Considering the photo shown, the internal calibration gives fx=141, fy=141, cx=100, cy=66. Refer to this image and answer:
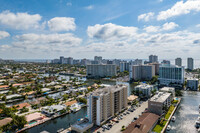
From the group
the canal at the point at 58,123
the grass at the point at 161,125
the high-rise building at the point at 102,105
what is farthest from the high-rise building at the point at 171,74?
the canal at the point at 58,123

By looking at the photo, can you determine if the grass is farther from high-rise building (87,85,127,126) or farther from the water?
high-rise building (87,85,127,126)

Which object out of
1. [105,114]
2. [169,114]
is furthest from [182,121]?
[105,114]

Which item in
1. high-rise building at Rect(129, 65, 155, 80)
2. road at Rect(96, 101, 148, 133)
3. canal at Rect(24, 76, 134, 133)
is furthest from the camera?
high-rise building at Rect(129, 65, 155, 80)

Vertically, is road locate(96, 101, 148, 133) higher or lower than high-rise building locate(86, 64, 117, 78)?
lower

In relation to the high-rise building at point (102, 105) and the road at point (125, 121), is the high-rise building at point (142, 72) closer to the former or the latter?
the road at point (125, 121)

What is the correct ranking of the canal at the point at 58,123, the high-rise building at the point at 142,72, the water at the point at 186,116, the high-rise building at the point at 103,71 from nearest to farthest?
the water at the point at 186,116 → the canal at the point at 58,123 → the high-rise building at the point at 142,72 → the high-rise building at the point at 103,71

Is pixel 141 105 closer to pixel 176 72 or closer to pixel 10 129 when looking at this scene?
pixel 10 129

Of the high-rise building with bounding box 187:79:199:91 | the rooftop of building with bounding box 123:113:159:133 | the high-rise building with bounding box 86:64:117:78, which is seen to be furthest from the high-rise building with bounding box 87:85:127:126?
the high-rise building with bounding box 86:64:117:78

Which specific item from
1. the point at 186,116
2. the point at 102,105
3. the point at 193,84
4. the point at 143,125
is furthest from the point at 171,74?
the point at 102,105
